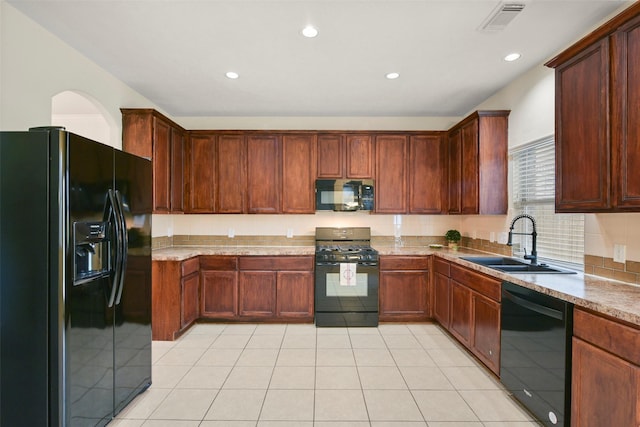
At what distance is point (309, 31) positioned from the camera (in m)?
2.39

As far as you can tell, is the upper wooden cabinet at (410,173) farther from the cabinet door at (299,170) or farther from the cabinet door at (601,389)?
the cabinet door at (601,389)

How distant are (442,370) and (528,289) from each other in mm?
1143

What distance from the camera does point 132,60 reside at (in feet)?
9.45

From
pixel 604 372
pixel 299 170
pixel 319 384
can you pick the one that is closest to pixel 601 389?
pixel 604 372

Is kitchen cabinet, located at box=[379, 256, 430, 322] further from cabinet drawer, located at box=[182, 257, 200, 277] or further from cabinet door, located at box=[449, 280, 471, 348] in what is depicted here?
cabinet drawer, located at box=[182, 257, 200, 277]

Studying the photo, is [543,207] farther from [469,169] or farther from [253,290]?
[253,290]

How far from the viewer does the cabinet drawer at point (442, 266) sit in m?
3.55

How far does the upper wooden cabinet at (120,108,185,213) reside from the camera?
340 centimetres

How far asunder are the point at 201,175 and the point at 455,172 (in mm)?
3342

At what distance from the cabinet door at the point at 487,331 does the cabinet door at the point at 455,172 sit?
1.39 meters

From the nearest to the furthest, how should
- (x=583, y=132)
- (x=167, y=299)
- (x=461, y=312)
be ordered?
(x=583, y=132) → (x=461, y=312) → (x=167, y=299)

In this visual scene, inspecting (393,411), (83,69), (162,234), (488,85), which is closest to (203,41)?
(83,69)

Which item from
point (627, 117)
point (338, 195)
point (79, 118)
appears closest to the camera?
point (627, 117)

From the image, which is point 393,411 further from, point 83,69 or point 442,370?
point 83,69
